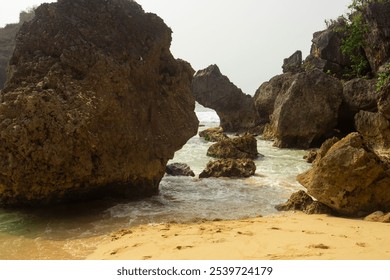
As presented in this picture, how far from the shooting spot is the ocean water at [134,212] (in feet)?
17.0

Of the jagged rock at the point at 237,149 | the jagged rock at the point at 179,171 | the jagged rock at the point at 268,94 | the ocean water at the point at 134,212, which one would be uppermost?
the jagged rock at the point at 268,94

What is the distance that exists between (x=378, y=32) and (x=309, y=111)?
5.54m

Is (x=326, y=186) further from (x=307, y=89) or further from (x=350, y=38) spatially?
(x=350, y=38)

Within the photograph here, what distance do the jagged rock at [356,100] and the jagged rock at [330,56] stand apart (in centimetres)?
673

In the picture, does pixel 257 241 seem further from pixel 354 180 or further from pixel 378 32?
pixel 378 32

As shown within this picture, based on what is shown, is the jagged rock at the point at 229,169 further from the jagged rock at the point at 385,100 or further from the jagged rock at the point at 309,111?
the jagged rock at the point at 309,111

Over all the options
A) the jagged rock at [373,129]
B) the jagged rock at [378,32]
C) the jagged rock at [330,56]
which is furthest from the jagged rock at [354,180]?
the jagged rock at [330,56]

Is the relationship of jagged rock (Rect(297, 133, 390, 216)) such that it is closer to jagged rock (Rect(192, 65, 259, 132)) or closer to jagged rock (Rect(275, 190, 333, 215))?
jagged rock (Rect(275, 190, 333, 215))

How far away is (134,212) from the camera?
272 inches

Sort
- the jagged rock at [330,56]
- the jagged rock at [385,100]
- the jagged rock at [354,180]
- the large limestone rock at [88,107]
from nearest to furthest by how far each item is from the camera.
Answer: the jagged rock at [354,180]
the large limestone rock at [88,107]
the jagged rock at [385,100]
the jagged rock at [330,56]

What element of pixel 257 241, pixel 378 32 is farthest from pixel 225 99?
pixel 257 241

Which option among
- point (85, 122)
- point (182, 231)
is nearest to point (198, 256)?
point (182, 231)

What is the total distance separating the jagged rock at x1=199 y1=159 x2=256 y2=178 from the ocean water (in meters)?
0.34
